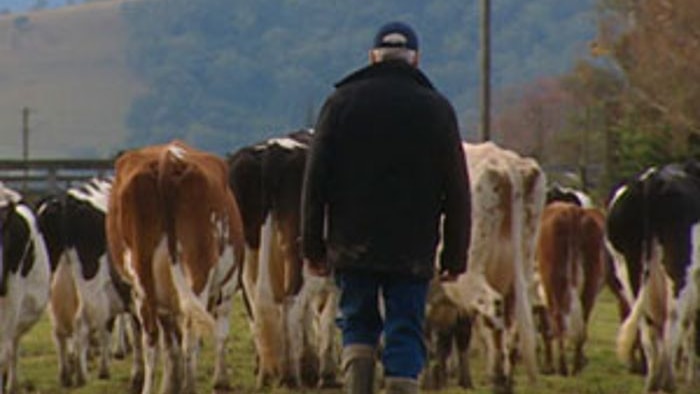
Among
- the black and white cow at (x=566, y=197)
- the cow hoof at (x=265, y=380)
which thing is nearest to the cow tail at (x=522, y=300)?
the cow hoof at (x=265, y=380)

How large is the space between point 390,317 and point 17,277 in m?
6.88

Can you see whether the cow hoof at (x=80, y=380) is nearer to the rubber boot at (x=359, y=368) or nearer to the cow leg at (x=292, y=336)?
the cow leg at (x=292, y=336)

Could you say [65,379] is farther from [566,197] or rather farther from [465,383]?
[566,197]

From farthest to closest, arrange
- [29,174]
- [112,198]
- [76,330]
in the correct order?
[29,174] < [76,330] < [112,198]

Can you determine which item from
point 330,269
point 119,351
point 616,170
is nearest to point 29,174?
point 616,170

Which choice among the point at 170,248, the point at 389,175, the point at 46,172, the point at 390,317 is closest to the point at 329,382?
the point at 170,248

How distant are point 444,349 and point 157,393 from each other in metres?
3.25

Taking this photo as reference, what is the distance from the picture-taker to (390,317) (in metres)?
10.7

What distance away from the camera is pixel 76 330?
64.7ft

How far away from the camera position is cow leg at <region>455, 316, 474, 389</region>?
60.0ft

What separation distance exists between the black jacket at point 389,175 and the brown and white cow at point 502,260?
19.8ft

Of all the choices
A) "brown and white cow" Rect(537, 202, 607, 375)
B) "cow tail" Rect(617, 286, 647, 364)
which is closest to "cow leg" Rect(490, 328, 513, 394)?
"cow tail" Rect(617, 286, 647, 364)

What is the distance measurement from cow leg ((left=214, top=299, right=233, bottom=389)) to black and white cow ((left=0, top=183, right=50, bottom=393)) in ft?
5.88

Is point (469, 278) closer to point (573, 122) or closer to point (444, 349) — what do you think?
point (444, 349)
